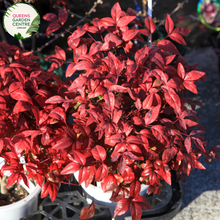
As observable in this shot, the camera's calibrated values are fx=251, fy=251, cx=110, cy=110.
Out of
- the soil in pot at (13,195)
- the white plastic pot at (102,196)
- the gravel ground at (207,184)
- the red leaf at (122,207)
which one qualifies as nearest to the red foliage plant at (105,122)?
the red leaf at (122,207)

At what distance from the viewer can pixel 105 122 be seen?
0.83m

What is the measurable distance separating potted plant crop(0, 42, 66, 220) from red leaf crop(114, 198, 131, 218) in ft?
0.98

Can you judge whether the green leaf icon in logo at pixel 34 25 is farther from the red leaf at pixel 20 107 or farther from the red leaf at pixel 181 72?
the red leaf at pixel 181 72

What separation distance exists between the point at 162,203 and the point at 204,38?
9.03ft

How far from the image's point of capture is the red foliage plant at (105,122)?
83cm

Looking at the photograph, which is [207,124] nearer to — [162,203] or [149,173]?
[162,203]

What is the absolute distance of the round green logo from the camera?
110 centimetres

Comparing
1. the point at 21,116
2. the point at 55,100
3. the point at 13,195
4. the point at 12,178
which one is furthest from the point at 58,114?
the point at 13,195

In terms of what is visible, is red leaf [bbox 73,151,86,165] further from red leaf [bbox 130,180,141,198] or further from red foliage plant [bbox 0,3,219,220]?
red leaf [bbox 130,180,141,198]

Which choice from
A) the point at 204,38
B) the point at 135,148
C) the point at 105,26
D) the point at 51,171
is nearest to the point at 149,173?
the point at 135,148

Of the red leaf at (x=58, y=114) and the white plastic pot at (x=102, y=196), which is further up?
the red leaf at (x=58, y=114)

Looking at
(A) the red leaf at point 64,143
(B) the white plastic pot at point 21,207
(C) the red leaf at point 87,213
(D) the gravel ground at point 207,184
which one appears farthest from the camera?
(D) the gravel ground at point 207,184

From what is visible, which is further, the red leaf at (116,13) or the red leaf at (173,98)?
the red leaf at (116,13)

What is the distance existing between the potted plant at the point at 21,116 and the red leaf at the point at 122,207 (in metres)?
0.30
